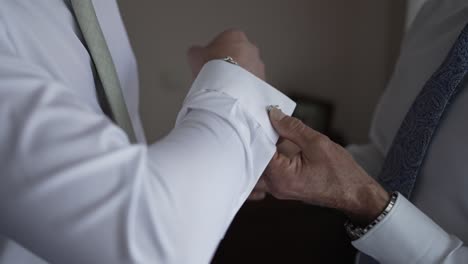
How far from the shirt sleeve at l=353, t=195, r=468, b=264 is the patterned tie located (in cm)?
7

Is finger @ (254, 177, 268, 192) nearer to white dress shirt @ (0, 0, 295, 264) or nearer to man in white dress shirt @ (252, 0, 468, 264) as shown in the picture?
man in white dress shirt @ (252, 0, 468, 264)

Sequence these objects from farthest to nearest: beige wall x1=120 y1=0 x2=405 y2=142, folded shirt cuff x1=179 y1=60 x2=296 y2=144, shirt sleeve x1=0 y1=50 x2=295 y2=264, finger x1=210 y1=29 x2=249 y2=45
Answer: beige wall x1=120 y1=0 x2=405 y2=142, finger x1=210 y1=29 x2=249 y2=45, folded shirt cuff x1=179 y1=60 x2=296 y2=144, shirt sleeve x1=0 y1=50 x2=295 y2=264

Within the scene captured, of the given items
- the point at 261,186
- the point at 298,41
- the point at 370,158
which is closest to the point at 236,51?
the point at 261,186

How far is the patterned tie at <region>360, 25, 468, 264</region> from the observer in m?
0.70

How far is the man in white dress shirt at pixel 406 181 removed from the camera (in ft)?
2.13

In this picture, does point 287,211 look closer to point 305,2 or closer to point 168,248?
point 305,2

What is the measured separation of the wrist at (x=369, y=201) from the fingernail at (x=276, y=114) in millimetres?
199

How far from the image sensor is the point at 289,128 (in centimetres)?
62

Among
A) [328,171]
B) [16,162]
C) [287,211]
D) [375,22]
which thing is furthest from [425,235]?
[375,22]

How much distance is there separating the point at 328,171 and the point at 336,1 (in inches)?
54.2

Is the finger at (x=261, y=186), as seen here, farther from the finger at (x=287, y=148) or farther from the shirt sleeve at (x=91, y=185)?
the shirt sleeve at (x=91, y=185)

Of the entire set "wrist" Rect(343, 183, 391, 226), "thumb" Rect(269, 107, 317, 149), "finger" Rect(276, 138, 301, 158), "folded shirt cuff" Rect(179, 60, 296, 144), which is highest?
"folded shirt cuff" Rect(179, 60, 296, 144)

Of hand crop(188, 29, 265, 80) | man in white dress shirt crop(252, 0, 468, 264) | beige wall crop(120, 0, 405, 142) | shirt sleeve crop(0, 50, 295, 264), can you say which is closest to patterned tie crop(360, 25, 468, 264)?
man in white dress shirt crop(252, 0, 468, 264)

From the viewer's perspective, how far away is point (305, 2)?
187 centimetres
